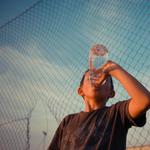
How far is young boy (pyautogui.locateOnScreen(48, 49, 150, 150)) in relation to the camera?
0.79m

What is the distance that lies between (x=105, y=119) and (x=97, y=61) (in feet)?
1.19

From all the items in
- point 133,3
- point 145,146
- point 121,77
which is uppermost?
point 133,3

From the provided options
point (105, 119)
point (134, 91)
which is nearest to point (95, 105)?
point (105, 119)

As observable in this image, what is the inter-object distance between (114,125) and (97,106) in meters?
0.24

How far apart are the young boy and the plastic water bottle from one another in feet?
0.29

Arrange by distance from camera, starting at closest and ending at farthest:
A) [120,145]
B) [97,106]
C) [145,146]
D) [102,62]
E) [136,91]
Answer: [136,91]
[120,145]
[102,62]
[97,106]
[145,146]

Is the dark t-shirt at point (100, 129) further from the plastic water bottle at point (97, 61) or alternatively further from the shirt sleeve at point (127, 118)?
the plastic water bottle at point (97, 61)

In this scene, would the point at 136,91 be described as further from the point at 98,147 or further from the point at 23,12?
the point at 23,12

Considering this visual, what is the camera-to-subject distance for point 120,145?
909 mm

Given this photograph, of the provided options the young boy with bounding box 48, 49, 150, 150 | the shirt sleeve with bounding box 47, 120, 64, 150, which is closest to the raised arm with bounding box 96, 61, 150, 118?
the young boy with bounding box 48, 49, 150, 150

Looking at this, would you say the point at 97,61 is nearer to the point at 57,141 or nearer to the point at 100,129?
the point at 100,129

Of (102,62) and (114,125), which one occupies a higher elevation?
(102,62)

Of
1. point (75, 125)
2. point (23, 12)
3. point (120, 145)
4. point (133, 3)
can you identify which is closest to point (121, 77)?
point (120, 145)

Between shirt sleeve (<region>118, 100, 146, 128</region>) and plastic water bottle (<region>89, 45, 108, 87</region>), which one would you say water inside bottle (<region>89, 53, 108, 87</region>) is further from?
shirt sleeve (<region>118, 100, 146, 128</region>)
